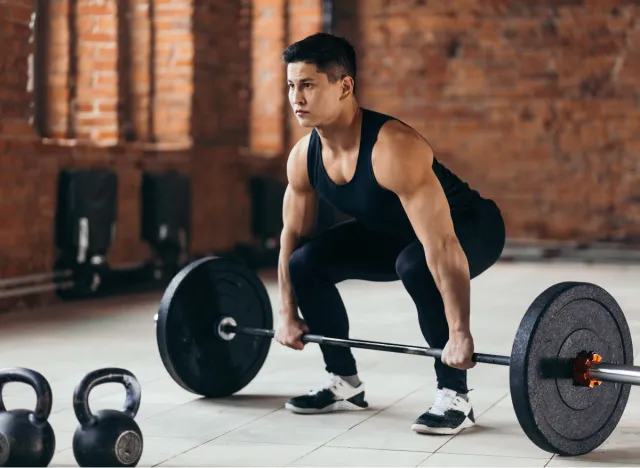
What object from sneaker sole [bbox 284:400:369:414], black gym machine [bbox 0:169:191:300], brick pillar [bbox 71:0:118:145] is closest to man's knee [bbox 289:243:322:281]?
sneaker sole [bbox 284:400:369:414]

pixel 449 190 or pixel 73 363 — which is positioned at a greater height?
pixel 449 190

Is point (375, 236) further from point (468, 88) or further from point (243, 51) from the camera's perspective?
point (468, 88)

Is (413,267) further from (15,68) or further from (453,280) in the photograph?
(15,68)

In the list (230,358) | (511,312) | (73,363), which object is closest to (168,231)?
(511,312)

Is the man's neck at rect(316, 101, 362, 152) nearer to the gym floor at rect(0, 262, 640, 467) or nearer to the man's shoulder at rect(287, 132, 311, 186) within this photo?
the man's shoulder at rect(287, 132, 311, 186)

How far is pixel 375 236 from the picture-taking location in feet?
11.4

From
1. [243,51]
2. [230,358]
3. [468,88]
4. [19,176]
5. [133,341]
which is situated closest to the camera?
[230,358]

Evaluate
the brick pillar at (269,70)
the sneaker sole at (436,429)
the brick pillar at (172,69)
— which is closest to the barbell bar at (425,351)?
the sneaker sole at (436,429)

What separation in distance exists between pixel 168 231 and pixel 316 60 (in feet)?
13.8

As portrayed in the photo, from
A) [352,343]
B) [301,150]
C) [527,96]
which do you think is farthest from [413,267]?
[527,96]

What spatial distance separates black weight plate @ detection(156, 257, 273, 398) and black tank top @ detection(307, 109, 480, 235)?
20.9 inches

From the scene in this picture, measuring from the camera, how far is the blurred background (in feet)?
20.9

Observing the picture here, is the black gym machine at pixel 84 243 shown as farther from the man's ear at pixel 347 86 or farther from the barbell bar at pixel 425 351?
the man's ear at pixel 347 86

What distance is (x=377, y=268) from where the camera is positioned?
3451mm
